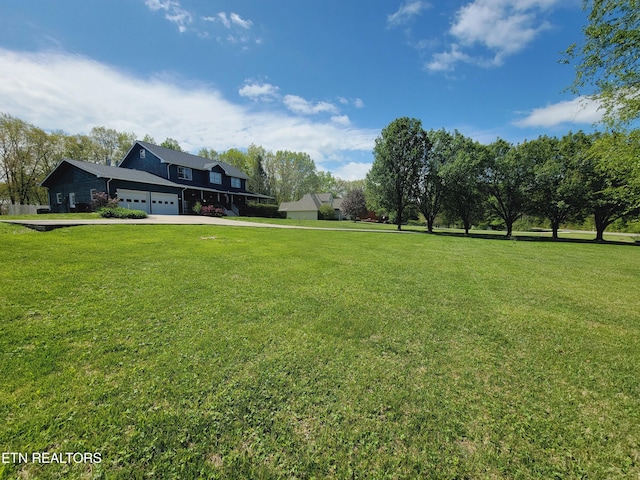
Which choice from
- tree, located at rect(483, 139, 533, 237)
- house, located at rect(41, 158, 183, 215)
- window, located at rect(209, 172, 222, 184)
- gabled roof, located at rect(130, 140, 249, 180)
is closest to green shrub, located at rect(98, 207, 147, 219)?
house, located at rect(41, 158, 183, 215)

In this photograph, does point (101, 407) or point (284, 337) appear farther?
point (284, 337)

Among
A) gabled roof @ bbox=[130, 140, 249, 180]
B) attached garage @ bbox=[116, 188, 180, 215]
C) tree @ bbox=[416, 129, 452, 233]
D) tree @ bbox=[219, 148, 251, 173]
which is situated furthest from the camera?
tree @ bbox=[219, 148, 251, 173]

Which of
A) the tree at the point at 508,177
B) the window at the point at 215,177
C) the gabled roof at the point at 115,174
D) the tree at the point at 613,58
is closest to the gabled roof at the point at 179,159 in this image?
the window at the point at 215,177

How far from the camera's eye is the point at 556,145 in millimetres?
22625

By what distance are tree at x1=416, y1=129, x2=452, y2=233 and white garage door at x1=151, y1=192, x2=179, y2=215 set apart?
24.5m

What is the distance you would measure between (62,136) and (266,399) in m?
49.4

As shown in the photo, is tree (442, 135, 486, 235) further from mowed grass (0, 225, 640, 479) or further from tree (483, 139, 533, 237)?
mowed grass (0, 225, 640, 479)

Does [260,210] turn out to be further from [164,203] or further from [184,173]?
[164,203]

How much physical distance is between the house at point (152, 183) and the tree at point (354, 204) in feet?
71.6

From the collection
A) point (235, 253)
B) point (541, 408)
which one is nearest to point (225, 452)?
point (541, 408)

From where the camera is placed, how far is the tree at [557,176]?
69.3 feet

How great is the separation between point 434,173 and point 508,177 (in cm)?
627

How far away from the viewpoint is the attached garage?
22.4 m

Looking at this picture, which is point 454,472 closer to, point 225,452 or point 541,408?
point 541,408
